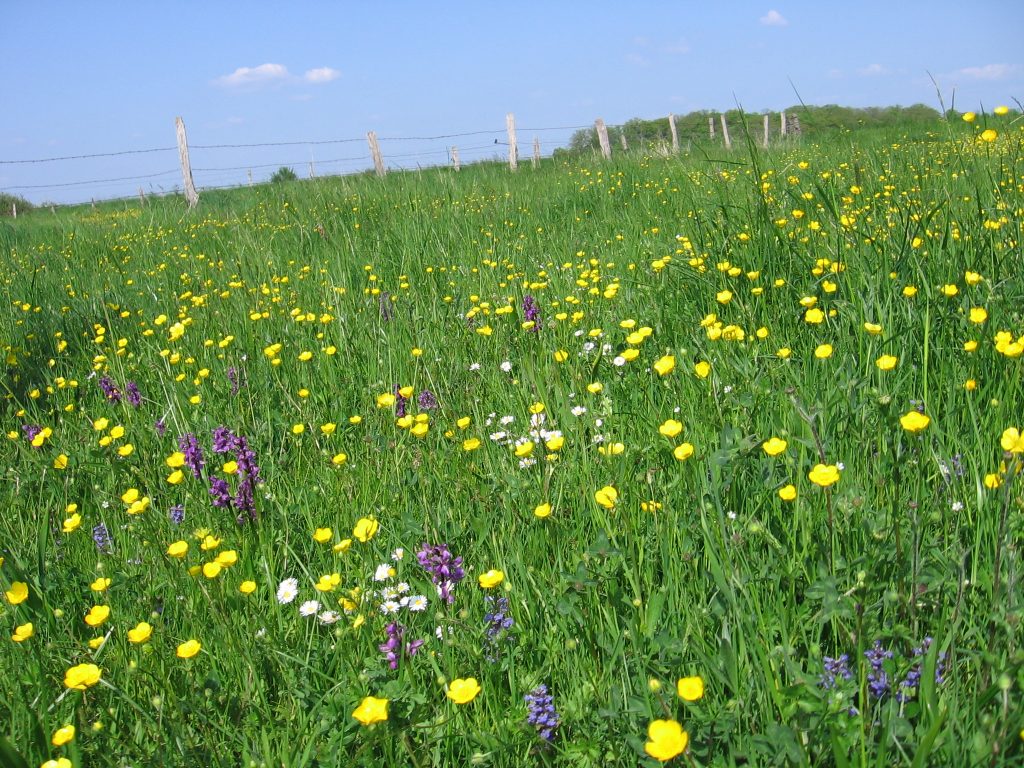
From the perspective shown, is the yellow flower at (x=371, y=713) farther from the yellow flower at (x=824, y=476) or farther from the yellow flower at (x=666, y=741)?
the yellow flower at (x=824, y=476)

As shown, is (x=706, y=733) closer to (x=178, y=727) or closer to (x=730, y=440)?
(x=730, y=440)

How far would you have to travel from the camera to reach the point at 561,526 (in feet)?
5.68

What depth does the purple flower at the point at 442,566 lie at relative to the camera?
1588 millimetres

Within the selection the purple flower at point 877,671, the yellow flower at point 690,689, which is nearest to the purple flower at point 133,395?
the yellow flower at point 690,689

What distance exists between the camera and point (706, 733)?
3.69 ft

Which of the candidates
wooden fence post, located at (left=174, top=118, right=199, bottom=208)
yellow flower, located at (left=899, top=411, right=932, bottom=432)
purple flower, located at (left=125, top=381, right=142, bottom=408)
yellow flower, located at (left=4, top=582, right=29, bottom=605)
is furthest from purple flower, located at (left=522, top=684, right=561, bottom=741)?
wooden fence post, located at (left=174, top=118, right=199, bottom=208)

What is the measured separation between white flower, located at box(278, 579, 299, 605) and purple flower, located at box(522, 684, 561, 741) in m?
0.70

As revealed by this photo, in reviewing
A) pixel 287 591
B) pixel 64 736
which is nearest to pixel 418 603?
pixel 287 591

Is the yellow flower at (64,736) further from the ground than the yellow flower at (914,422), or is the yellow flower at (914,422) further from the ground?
the yellow flower at (914,422)

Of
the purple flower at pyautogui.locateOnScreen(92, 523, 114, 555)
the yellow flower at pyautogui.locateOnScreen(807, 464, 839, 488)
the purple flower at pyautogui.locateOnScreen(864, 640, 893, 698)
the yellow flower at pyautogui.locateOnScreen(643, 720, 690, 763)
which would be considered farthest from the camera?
the purple flower at pyautogui.locateOnScreen(92, 523, 114, 555)

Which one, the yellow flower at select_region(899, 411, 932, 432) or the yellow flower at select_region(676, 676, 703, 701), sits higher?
the yellow flower at select_region(899, 411, 932, 432)

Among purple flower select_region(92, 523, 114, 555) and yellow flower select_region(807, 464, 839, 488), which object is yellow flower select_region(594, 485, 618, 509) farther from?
purple flower select_region(92, 523, 114, 555)

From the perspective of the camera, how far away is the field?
1192 millimetres

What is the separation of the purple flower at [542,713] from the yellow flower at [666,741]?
299mm
